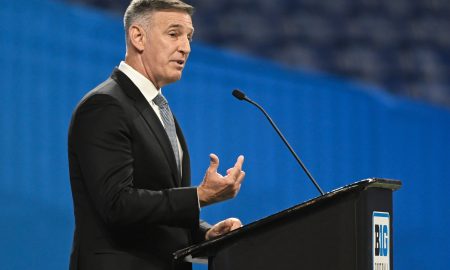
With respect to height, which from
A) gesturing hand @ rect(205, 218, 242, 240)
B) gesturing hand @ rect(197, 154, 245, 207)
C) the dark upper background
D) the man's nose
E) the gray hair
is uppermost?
the dark upper background

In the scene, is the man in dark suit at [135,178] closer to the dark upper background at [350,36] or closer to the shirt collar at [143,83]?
the shirt collar at [143,83]

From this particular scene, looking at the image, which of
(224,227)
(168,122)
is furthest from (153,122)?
(224,227)

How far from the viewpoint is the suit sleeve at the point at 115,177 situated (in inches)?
43.1

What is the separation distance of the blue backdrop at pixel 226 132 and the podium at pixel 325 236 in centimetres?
103

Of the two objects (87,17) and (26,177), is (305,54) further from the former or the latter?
(26,177)

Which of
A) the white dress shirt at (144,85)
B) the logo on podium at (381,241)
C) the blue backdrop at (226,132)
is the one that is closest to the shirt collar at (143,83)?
the white dress shirt at (144,85)

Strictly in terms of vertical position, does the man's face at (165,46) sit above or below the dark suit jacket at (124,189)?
above

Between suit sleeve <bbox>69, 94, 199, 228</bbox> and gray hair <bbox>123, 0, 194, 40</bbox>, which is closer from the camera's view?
suit sleeve <bbox>69, 94, 199, 228</bbox>

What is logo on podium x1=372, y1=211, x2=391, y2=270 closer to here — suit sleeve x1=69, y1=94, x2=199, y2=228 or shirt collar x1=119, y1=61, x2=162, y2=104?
suit sleeve x1=69, y1=94, x2=199, y2=228

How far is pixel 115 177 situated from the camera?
3.62ft

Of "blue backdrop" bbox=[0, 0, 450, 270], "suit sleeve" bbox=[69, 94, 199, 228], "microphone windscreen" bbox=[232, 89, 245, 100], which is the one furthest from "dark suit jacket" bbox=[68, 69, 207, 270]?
"blue backdrop" bbox=[0, 0, 450, 270]

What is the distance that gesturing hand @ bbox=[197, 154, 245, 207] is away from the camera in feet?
3.62

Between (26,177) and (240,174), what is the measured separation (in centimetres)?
97

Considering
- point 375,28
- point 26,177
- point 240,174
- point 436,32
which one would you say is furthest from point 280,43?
point 240,174
